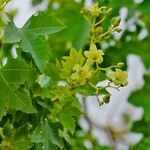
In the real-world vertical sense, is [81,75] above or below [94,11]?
below

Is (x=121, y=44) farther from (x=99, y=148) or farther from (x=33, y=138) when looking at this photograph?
(x=33, y=138)

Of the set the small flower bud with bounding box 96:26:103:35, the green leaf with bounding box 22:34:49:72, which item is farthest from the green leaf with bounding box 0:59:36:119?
the small flower bud with bounding box 96:26:103:35

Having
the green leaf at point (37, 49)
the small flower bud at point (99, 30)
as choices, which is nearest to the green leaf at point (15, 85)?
the green leaf at point (37, 49)

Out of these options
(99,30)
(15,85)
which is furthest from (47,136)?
(99,30)

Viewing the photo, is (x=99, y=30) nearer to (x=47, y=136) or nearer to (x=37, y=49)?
(x=37, y=49)

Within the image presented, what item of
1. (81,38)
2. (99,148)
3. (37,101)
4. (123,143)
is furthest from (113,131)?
(37,101)

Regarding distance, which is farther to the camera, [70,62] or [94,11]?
[70,62]

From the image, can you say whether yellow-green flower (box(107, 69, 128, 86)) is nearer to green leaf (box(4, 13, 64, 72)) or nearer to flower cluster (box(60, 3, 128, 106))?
flower cluster (box(60, 3, 128, 106))
